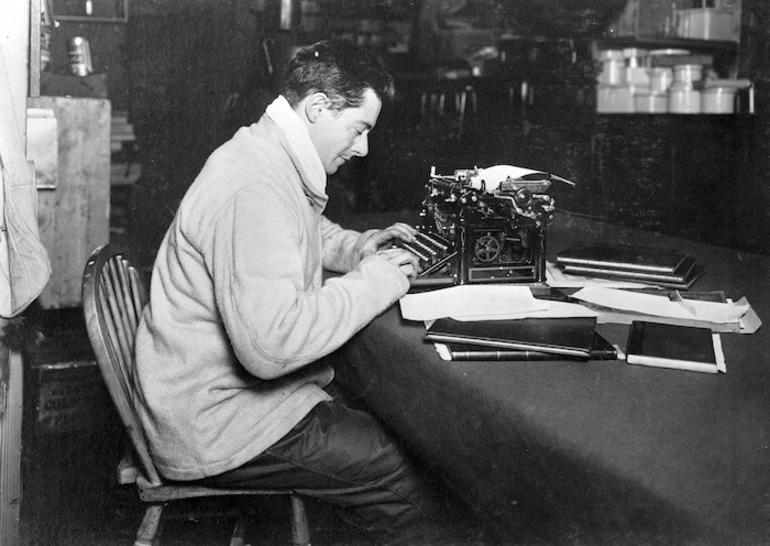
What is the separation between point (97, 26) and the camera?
4.98 m

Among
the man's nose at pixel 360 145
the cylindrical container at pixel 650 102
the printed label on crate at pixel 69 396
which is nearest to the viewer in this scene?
the man's nose at pixel 360 145

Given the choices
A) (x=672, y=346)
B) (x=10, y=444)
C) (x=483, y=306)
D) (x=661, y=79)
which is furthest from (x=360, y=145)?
(x=661, y=79)

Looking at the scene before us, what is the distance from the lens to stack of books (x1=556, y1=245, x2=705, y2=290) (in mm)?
2057

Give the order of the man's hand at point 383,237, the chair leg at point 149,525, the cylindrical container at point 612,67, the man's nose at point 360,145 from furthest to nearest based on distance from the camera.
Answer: the cylindrical container at point 612,67
the man's hand at point 383,237
the man's nose at point 360,145
the chair leg at point 149,525

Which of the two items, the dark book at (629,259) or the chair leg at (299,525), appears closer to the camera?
the chair leg at (299,525)

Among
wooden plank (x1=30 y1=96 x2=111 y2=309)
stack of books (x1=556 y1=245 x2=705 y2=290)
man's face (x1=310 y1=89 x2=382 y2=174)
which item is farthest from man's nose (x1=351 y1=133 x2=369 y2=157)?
wooden plank (x1=30 y1=96 x2=111 y2=309)

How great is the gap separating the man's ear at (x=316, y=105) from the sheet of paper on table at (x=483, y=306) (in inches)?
19.1

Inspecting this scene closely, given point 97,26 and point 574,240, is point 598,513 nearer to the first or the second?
point 574,240

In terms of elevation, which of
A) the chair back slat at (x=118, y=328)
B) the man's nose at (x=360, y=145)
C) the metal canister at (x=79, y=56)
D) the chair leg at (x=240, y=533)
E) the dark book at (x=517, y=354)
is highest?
the metal canister at (x=79, y=56)

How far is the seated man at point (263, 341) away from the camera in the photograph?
152 centimetres

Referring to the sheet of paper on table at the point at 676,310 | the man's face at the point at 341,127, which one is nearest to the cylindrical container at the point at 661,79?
the sheet of paper on table at the point at 676,310

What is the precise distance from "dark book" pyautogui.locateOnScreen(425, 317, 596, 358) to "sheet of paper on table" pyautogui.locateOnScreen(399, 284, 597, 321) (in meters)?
0.03

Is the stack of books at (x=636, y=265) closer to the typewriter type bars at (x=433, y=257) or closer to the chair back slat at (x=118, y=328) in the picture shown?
the typewriter type bars at (x=433, y=257)

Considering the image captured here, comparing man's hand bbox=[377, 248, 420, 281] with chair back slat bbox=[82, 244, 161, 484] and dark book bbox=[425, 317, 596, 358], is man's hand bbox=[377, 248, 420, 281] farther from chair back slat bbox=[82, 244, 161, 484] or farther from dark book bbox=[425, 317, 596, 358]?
chair back slat bbox=[82, 244, 161, 484]
